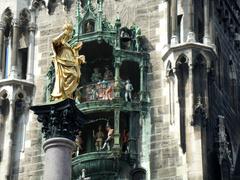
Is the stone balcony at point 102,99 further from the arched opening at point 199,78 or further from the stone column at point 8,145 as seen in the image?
the stone column at point 8,145

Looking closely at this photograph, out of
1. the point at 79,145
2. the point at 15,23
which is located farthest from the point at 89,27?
the point at 79,145

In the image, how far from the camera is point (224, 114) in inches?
1457

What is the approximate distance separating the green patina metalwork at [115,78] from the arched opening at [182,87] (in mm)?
1303

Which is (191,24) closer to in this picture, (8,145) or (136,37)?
(136,37)

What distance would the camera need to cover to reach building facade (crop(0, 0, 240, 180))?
1332 inches

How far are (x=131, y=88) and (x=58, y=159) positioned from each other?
904 cm

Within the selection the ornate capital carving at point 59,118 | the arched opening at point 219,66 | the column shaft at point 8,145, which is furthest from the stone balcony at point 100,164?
the ornate capital carving at point 59,118

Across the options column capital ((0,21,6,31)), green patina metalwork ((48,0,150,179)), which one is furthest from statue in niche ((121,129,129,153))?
column capital ((0,21,6,31))

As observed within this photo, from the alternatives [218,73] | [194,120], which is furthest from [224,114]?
[194,120]

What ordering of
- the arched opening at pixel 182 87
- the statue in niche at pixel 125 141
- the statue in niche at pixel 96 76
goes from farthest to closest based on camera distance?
the statue in niche at pixel 96 76, the statue in niche at pixel 125 141, the arched opening at pixel 182 87

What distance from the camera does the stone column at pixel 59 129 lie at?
2656 cm

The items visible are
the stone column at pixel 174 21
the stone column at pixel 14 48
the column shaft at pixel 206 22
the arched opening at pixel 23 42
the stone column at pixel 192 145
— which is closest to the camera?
the stone column at pixel 192 145

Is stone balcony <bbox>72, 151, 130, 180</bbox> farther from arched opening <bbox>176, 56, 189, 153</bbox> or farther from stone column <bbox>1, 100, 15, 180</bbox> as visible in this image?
stone column <bbox>1, 100, 15, 180</bbox>

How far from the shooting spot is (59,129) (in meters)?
27.0
